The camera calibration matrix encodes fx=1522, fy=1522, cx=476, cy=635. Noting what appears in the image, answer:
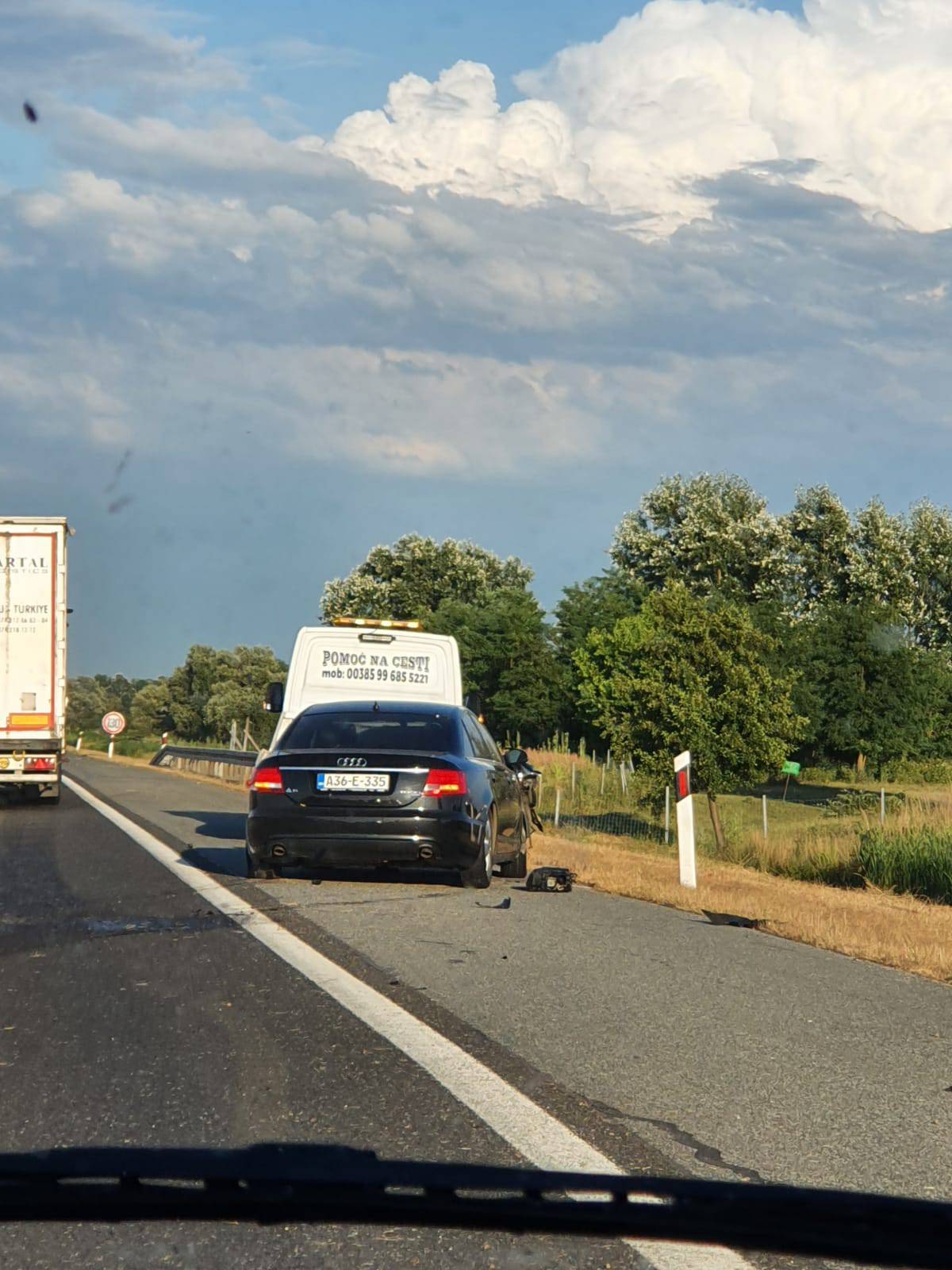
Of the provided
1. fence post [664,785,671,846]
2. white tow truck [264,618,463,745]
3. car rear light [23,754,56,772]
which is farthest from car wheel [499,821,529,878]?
fence post [664,785,671,846]

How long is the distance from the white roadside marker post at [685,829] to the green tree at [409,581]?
83035 millimetres

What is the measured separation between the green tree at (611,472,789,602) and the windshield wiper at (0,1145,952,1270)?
72.8m

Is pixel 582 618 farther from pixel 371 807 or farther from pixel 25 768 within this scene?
pixel 371 807

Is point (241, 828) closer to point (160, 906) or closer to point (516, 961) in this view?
point (160, 906)

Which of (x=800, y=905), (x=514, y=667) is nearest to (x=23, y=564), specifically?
(x=800, y=905)

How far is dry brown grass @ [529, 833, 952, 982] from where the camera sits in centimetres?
925

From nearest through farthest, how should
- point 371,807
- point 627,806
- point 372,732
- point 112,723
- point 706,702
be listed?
point 371,807 < point 372,732 < point 706,702 < point 627,806 < point 112,723

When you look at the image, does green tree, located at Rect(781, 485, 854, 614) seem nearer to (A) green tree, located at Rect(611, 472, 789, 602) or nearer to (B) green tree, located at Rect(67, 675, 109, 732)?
(A) green tree, located at Rect(611, 472, 789, 602)

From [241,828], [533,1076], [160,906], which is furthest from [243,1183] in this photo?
[241,828]

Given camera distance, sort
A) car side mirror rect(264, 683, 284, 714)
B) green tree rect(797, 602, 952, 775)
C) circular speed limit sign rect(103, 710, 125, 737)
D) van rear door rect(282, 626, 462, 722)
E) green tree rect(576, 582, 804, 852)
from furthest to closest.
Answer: circular speed limit sign rect(103, 710, 125, 737), green tree rect(797, 602, 952, 775), green tree rect(576, 582, 804, 852), car side mirror rect(264, 683, 284, 714), van rear door rect(282, 626, 462, 722)

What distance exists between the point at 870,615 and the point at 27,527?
39355mm

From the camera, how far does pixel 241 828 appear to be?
19.3 m

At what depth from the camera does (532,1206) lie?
334 centimetres

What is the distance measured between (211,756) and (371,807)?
96.1 feet
